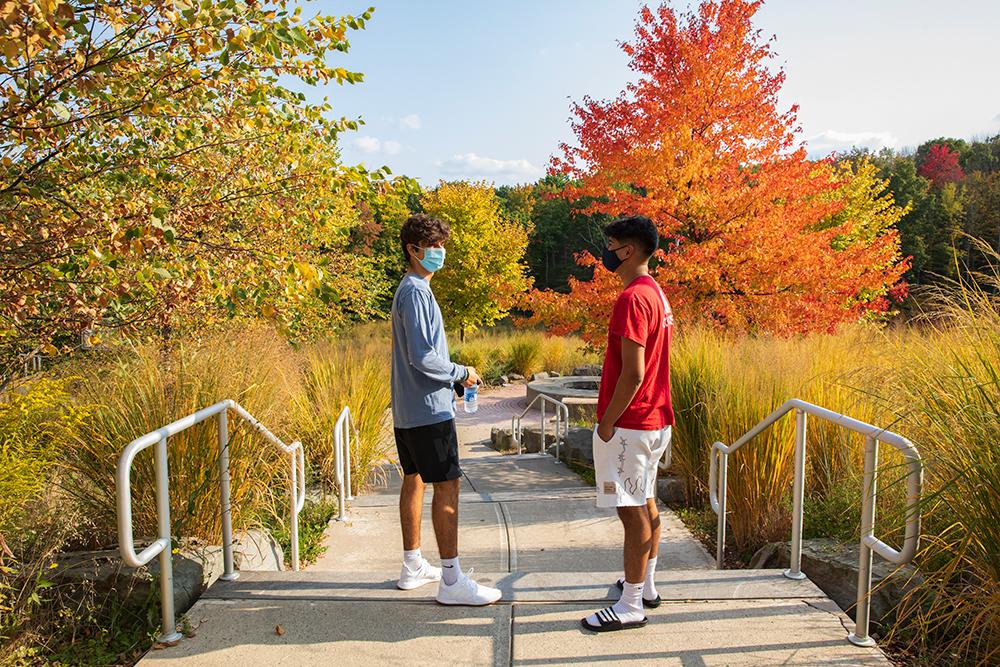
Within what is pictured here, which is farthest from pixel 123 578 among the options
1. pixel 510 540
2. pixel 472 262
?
pixel 472 262

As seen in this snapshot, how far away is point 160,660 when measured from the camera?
9.85 ft

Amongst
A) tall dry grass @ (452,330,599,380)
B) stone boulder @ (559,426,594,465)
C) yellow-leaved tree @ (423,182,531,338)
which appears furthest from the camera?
yellow-leaved tree @ (423,182,531,338)

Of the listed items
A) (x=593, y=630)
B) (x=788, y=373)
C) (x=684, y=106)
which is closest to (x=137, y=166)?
(x=593, y=630)

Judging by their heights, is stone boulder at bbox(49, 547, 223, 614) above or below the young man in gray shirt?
below

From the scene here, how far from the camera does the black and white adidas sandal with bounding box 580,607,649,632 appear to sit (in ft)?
10.5

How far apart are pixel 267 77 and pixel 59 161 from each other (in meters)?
1.42

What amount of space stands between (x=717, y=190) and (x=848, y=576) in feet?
20.6

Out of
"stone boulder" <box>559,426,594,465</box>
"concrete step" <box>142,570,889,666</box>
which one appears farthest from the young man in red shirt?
"stone boulder" <box>559,426,594,465</box>

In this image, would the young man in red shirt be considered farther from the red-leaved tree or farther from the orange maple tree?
the red-leaved tree

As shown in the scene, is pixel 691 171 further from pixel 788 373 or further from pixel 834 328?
pixel 788 373

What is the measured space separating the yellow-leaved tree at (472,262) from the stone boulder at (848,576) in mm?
20260

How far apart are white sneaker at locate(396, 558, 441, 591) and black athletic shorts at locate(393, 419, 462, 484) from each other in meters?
0.54

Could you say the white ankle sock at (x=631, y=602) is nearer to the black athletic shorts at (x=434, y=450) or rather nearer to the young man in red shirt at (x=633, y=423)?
the young man in red shirt at (x=633, y=423)

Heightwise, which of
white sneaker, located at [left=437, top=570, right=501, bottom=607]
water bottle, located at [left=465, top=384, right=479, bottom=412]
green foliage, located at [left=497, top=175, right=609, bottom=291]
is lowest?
white sneaker, located at [left=437, top=570, right=501, bottom=607]
